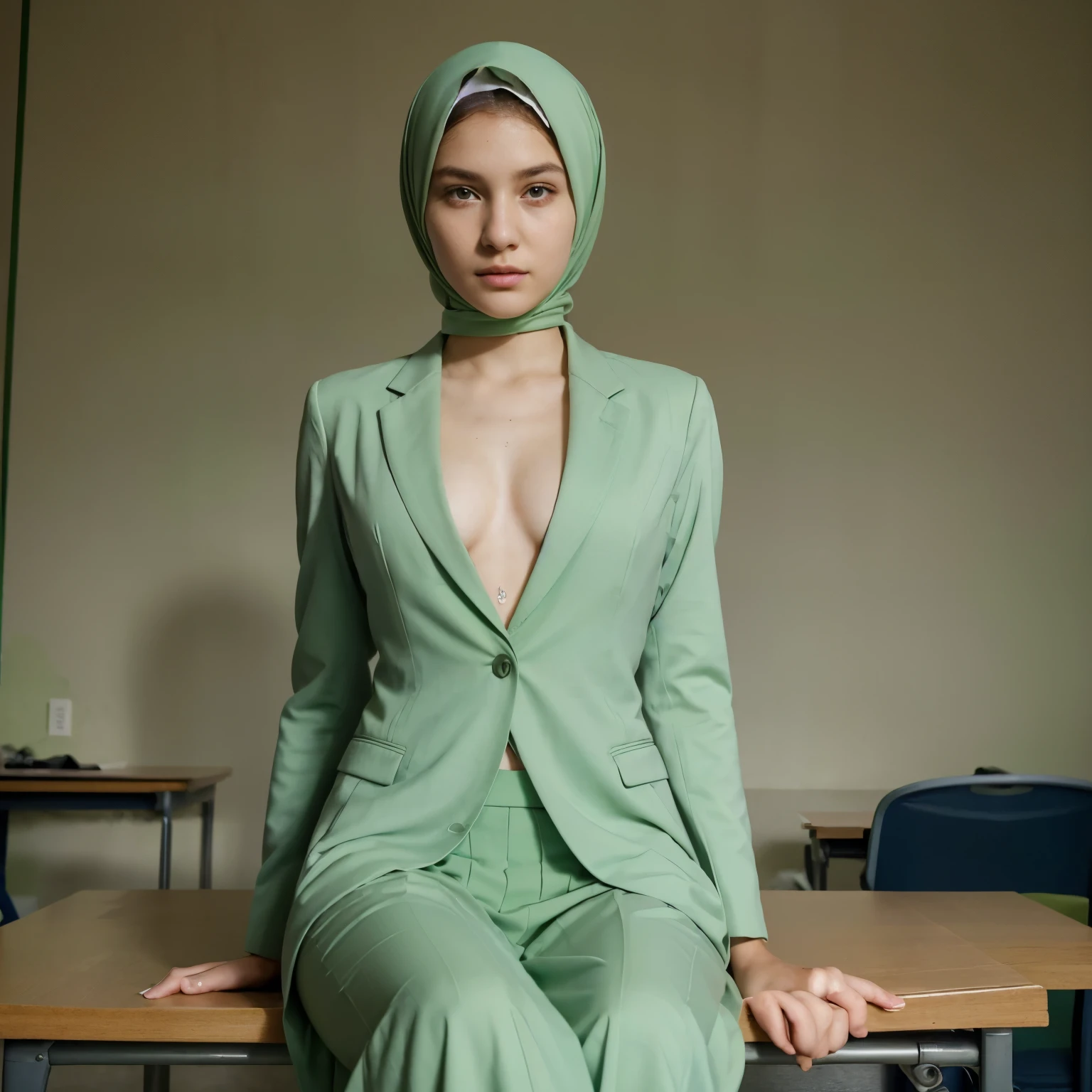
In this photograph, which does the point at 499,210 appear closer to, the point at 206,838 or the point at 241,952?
the point at 241,952

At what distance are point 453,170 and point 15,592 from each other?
12.3 feet

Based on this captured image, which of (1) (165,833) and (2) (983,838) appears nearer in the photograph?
(2) (983,838)

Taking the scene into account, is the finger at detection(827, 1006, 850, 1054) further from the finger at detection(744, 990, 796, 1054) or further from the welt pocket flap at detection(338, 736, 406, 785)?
the welt pocket flap at detection(338, 736, 406, 785)

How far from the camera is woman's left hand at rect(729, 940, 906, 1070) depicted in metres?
→ 1.23

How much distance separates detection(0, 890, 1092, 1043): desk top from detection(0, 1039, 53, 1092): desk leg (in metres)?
0.04

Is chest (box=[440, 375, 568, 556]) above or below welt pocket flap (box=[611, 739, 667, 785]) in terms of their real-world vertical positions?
above

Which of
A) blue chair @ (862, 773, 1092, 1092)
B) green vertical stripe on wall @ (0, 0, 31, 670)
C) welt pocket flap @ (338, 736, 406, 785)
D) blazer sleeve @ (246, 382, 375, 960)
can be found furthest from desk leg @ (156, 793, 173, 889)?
welt pocket flap @ (338, 736, 406, 785)

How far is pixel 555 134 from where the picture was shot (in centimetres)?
134

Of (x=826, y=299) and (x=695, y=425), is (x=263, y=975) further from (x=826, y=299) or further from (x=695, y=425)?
(x=826, y=299)

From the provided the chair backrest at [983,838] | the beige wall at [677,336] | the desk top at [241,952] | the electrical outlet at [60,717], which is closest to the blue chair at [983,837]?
the chair backrest at [983,838]

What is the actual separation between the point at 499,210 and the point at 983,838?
1.67m

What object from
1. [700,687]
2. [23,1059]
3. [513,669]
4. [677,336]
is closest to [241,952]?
[23,1059]

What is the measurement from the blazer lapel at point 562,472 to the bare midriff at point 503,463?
0.03 meters

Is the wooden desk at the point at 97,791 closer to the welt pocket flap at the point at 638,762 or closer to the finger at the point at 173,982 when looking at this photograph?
the finger at the point at 173,982
